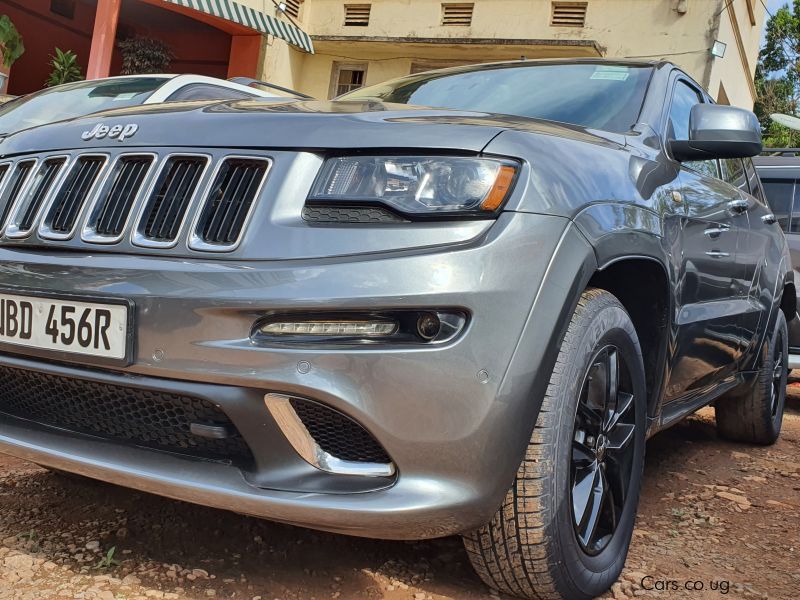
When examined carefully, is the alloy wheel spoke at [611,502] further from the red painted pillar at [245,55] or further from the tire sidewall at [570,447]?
the red painted pillar at [245,55]

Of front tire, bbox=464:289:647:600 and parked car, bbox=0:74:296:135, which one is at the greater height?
parked car, bbox=0:74:296:135

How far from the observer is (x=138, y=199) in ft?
5.67

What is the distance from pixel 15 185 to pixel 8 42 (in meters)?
11.1

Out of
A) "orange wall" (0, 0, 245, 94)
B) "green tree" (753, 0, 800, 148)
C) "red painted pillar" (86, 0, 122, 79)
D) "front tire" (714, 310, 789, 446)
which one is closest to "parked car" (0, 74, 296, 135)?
"front tire" (714, 310, 789, 446)

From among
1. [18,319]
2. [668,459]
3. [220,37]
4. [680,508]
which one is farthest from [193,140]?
[220,37]

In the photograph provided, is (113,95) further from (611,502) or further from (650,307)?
(611,502)

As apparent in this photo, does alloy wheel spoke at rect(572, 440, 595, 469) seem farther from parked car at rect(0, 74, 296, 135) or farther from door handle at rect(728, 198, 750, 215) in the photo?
parked car at rect(0, 74, 296, 135)

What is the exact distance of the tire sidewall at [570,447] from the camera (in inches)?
66.7

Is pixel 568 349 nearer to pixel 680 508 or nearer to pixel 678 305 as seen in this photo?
pixel 678 305

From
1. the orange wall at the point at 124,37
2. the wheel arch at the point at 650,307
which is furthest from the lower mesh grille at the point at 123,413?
the orange wall at the point at 124,37

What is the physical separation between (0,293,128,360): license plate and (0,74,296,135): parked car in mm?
3238

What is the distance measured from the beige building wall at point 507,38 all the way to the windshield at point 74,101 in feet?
28.6

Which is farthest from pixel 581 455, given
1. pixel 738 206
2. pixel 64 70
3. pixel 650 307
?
pixel 64 70

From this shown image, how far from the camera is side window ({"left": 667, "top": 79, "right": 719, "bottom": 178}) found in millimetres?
2688
